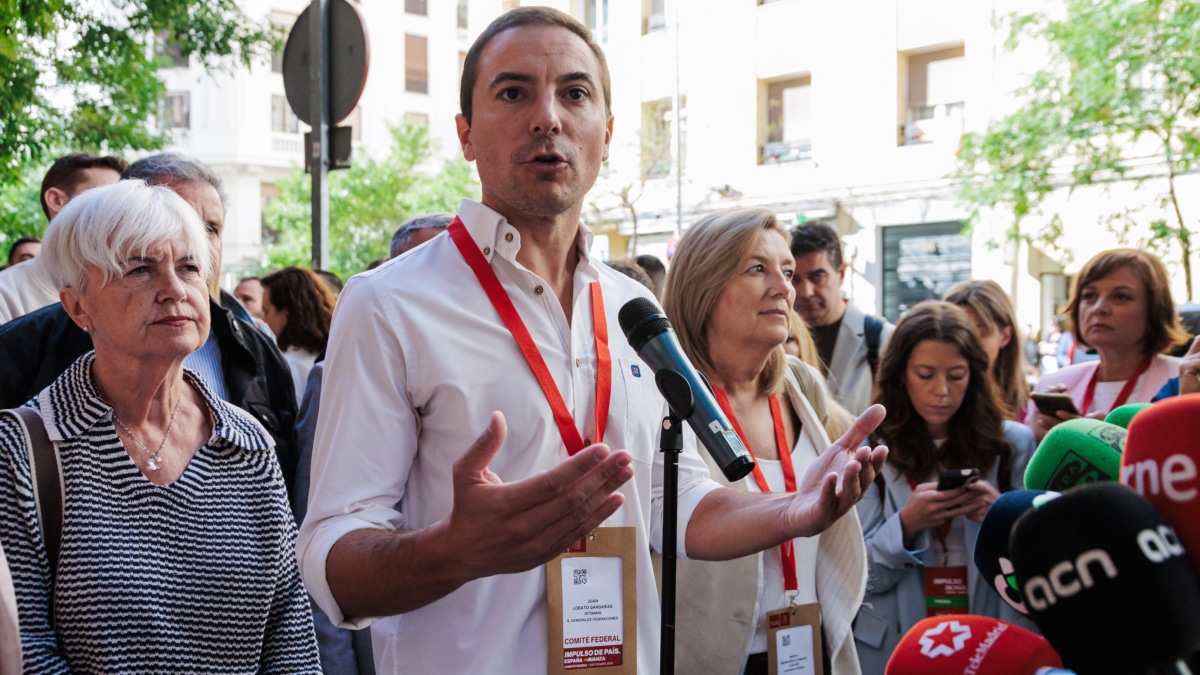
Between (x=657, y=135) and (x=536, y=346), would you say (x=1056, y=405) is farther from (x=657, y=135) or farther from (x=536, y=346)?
(x=657, y=135)

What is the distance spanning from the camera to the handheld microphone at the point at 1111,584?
1.16m

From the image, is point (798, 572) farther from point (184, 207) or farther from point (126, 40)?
point (126, 40)

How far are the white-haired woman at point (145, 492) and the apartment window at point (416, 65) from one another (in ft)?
135

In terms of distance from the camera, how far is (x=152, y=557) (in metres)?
A: 2.43

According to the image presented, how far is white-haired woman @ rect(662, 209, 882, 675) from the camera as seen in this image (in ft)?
10.7

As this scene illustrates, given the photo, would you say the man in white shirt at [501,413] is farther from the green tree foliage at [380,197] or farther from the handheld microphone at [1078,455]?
the green tree foliage at [380,197]

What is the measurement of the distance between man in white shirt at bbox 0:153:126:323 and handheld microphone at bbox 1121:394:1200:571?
391 cm

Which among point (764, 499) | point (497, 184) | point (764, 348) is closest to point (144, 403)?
point (497, 184)

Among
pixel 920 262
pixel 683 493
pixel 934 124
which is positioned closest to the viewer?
pixel 683 493

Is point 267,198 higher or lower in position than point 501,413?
higher

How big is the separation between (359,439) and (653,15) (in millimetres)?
23206

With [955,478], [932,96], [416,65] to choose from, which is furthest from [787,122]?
[416,65]

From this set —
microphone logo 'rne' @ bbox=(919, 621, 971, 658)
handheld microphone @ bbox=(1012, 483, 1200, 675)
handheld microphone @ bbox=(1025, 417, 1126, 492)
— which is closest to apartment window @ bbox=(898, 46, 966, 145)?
handheld microphone @ bbox=(1025, 417, 1126, 492)

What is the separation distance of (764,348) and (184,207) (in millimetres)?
1869
